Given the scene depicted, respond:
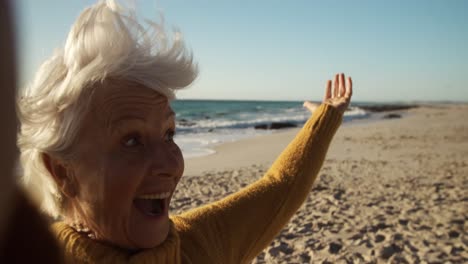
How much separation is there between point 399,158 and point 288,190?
10190 millimetres

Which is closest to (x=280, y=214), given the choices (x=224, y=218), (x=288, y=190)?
(x=288, y=190)

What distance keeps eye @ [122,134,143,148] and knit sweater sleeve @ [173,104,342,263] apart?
0.47 m

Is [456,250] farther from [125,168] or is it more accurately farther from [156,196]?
[125,168]

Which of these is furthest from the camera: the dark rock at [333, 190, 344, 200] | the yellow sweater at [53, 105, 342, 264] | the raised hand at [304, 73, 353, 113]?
the dark rock at [333, 190, 344, 200]

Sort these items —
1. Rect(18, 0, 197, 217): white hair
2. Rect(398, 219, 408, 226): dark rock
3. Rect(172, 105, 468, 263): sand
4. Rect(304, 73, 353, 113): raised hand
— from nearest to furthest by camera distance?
1. Rect(18, 0, 197, 217): white hair
2. Rect(304, 73, 353, 113): raised hand
3. Rect(172, 105, 468, 263): sand
4. Rect(398, 219, 408, 226): dark rock

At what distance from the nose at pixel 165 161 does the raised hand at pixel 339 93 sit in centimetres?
107

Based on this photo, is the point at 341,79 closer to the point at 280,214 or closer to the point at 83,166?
the point at 280,214

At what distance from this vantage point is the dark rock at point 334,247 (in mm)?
4344

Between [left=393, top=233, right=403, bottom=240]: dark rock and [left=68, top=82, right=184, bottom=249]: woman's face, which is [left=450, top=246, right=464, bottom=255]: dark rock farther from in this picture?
[left=68, top=82, right=184, bottom=249]: woman's face

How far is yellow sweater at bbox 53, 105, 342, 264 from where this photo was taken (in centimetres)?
123

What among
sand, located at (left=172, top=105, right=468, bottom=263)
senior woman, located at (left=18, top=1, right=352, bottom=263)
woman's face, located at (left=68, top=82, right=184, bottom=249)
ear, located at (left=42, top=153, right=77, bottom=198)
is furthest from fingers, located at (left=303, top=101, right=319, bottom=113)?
sand, located at (left=172, top=105, right=468, bottom=263)

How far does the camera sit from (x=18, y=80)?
20.5 inches

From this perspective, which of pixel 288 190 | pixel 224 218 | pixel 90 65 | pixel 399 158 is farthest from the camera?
pixel 399 158

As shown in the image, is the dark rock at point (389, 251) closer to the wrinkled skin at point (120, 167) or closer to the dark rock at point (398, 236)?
the dark rock at point (398, 236)
